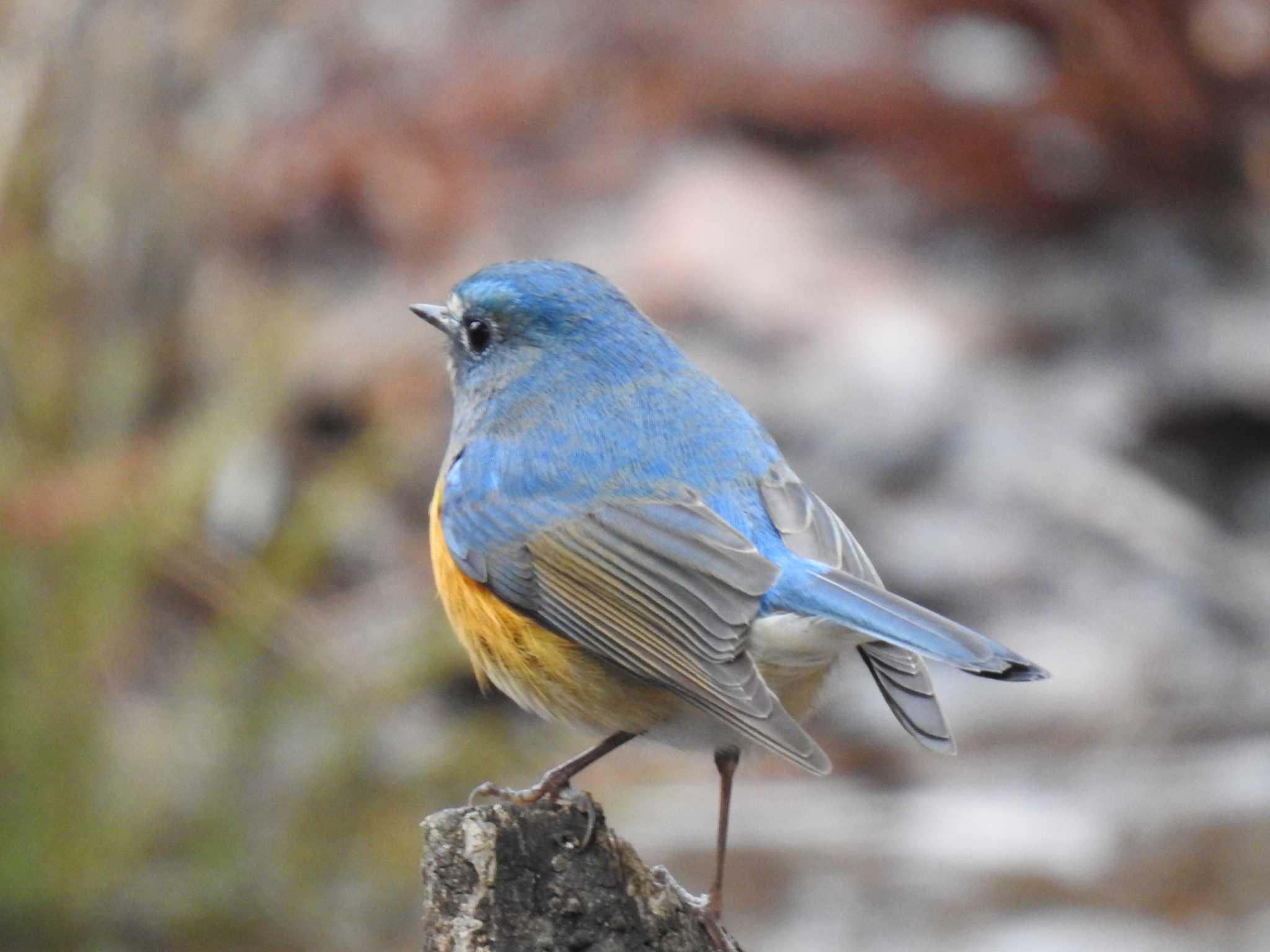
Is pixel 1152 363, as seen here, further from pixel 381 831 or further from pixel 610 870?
pixel 610 870

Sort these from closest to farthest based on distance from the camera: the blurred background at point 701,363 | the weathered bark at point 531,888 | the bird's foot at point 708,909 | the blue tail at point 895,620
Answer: the weathered bark at point 531,888, the blue tail at point 895,620, the bird's foot at point 708,909, the blurred background at point 701,363

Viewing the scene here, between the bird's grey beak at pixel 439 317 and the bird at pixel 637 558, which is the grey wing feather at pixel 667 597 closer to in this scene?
the bird at pixel 637 558

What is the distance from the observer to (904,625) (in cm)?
326

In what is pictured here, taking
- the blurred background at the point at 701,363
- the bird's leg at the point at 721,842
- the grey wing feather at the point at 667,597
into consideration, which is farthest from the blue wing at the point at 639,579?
the blurred background at the point at 701,363

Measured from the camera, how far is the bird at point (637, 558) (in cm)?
336

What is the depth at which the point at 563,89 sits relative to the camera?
953 cm

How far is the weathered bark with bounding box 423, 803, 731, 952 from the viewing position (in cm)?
298

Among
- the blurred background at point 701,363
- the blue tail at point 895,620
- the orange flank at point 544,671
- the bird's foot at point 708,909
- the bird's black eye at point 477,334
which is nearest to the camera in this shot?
the blue tail at point 895,620

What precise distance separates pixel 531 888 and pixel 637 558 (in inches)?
29.9

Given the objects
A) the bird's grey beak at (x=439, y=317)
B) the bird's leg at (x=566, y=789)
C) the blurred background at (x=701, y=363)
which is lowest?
the blurred background at (x=701, y=363)

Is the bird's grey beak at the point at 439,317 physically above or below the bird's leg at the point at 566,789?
above

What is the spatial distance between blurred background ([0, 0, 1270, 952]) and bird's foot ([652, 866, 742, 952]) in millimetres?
2357

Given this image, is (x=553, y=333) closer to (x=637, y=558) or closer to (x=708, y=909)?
(x=637, y=558)

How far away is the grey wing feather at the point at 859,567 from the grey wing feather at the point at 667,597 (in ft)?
0.45
